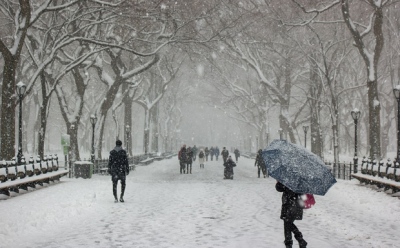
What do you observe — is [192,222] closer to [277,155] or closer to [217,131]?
[277,155]

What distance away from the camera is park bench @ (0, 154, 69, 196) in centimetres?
1470

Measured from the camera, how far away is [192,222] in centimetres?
1065

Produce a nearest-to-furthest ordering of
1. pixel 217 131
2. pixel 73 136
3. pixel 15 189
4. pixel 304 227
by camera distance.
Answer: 1. pixel 304 227
2. pixel 15 189
3. pixel 73 136
4. pixel 217 131

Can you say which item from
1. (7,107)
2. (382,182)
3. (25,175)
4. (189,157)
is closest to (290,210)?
(382,182)

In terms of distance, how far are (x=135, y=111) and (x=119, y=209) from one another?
223ft

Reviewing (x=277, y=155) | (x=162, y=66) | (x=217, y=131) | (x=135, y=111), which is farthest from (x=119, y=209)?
(x=217, y=131)

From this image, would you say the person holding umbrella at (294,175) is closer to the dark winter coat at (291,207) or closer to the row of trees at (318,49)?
the dark winter coat at (291,207)

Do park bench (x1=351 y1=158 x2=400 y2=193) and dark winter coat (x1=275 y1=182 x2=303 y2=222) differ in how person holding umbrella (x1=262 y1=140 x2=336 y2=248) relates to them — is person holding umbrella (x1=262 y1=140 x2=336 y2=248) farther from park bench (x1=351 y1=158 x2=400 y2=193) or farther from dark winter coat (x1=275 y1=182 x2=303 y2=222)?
park bench (x1=351 y1=158 x2=400 y2=193)

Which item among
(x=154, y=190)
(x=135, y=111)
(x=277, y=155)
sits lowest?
(x=154, y=190)

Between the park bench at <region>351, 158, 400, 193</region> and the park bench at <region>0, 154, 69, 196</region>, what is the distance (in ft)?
38.7

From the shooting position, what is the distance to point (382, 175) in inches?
722

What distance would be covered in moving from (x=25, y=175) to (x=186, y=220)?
8.39 meters

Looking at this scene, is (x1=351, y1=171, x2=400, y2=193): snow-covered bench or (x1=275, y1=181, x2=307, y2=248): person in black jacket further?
(x1=351, y1=171, x2=400, y2=193): snow-covered bench

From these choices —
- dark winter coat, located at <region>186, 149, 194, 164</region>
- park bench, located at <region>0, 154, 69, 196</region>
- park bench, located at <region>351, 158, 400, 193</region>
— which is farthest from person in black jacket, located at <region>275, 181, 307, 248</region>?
dark winter coat, located at <region>186, 149, 194, 164</region>
